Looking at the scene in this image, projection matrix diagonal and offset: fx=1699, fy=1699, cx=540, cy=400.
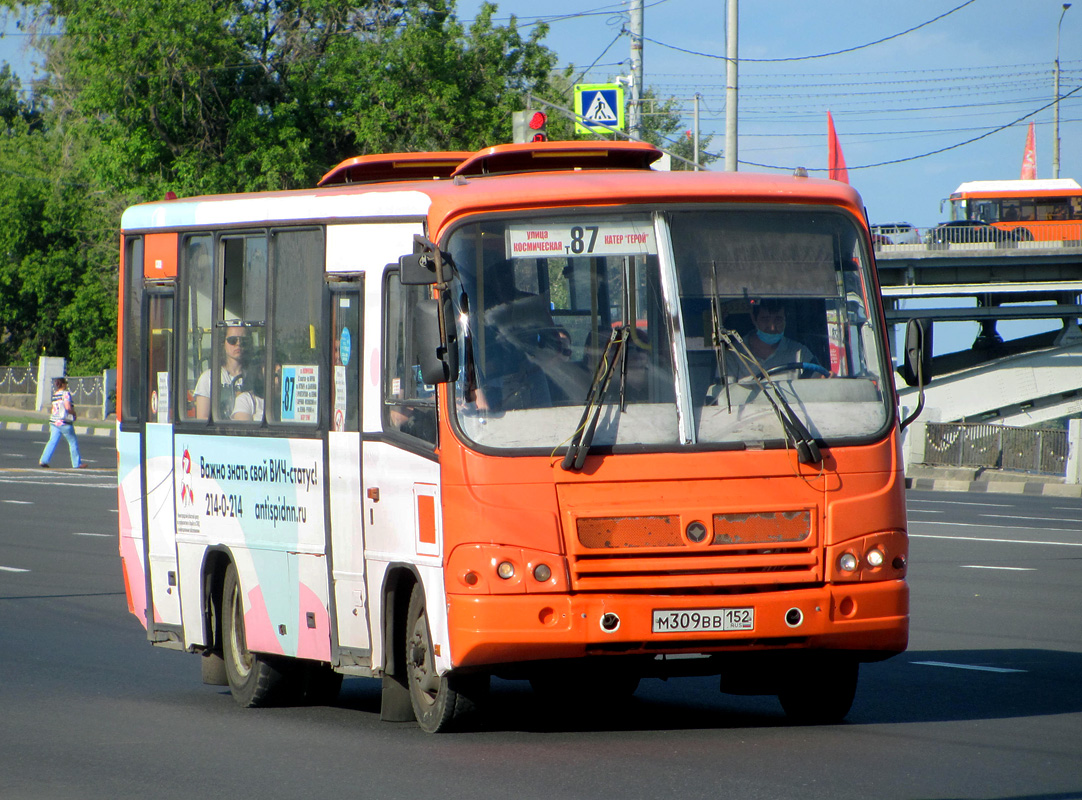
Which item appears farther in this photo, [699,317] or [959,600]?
[959,600]

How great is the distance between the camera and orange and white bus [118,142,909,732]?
734 cm

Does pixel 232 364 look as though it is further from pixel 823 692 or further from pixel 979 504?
pixel 979 504

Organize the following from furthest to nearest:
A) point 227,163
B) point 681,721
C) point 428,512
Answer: point 227,163
point 681,721
point 428,512

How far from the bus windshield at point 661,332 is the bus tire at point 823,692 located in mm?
1219

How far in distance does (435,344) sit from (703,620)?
5.44 feet

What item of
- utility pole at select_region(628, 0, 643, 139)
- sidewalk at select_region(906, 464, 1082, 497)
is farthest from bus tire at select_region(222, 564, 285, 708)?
utility pole at select_region(628, 0, 643, 139)

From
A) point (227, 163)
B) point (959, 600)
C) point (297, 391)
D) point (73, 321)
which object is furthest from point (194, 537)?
point (73, 321)

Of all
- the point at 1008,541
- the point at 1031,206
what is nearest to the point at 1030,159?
the point at 1031,206

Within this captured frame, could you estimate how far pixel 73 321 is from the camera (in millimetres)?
66812

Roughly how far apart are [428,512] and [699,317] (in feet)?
4.96

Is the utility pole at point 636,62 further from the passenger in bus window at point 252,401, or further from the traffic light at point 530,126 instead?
the passenger in bus window at point 252,401

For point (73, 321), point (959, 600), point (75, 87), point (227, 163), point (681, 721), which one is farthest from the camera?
point (73, 321)

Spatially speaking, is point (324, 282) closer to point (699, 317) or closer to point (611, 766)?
point (699, 317)

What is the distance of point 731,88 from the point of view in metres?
25.8
